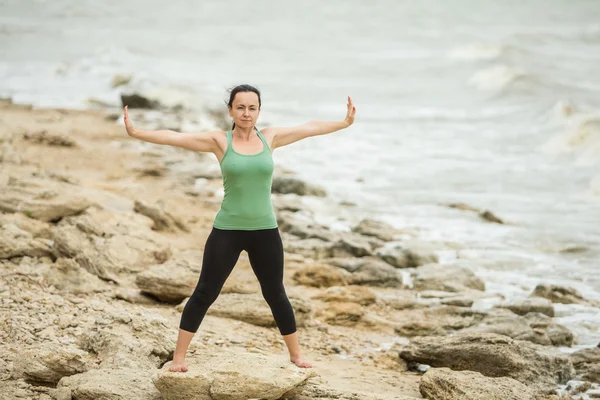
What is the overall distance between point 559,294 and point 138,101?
1662 centimetres

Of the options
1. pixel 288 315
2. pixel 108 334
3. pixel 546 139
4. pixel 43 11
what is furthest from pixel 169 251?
pixel 43 11

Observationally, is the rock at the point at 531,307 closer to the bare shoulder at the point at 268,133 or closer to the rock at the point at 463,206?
the bare shoulder at the point at 268,133

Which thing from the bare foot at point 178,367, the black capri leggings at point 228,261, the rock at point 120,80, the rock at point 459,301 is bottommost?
the rock at point 459,301

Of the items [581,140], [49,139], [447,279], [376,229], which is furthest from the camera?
[581,140]

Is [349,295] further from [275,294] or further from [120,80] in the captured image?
[120,80]

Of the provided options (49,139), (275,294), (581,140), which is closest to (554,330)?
(275,294)

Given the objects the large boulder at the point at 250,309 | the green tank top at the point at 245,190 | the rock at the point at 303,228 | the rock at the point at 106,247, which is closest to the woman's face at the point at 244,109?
the green tank top at the point at 245,190

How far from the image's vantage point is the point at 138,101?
23094 millimetres

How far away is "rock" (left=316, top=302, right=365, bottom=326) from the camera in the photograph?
25.7 feet

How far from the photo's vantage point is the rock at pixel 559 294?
355 inches

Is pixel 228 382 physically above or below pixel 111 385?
above

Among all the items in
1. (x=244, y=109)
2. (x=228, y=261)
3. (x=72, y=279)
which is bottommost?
(x=72, y=279)

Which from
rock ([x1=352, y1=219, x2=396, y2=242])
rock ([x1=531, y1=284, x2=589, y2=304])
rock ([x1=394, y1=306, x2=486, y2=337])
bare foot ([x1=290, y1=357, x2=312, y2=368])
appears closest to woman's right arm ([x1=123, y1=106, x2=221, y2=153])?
bare foot ([x1=290, y1=357, x2=312, y2=368])

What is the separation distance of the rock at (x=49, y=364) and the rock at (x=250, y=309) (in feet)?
6.68
